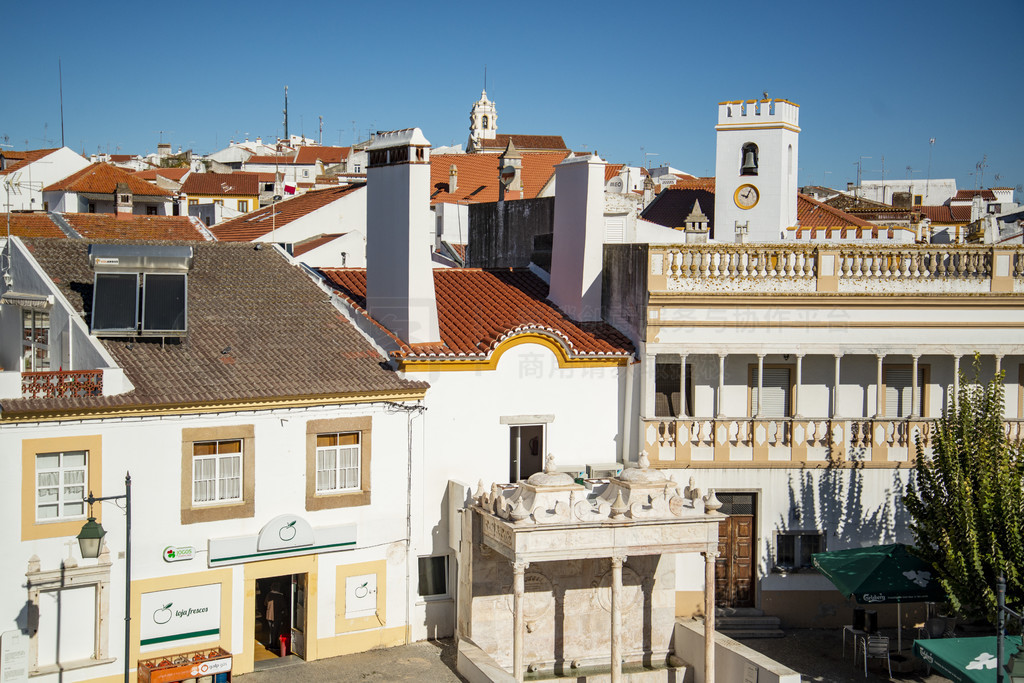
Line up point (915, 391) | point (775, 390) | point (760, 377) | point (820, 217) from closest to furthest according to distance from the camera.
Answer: point (760, 377) → point (915, 391) → point (775, 390) → point (820, 217)

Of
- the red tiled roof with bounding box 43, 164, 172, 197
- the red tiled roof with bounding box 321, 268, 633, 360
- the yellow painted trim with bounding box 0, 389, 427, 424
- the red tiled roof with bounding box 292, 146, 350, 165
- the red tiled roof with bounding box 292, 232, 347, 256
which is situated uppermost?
the red tiled roof with bounding box 292, 146, 350, 165

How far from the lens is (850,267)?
21.0 meters

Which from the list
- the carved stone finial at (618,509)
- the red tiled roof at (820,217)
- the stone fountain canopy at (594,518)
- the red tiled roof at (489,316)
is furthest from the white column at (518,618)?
the red tiled roof at (820,217)

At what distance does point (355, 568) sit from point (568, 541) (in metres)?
3.87

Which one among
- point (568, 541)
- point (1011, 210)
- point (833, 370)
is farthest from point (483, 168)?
point (568, 541)

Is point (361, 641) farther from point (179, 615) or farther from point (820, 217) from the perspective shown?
point (820, 217)

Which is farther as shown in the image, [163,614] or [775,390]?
[775,390]

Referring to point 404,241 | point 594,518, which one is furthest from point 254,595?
point 404,241

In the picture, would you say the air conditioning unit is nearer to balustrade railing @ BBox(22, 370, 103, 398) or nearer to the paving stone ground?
the paving stone ground

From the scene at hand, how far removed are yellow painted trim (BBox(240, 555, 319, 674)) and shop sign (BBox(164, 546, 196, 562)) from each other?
3.11 feet

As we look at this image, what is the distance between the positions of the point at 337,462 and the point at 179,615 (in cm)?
357

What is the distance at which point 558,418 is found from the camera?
21.0 meters

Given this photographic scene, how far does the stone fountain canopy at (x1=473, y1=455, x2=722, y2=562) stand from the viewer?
17828mm

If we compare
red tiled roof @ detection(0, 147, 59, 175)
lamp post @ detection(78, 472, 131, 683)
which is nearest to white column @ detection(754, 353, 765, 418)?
lamp post @ detection(78, 472, 131, 683)
